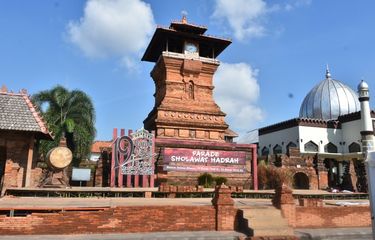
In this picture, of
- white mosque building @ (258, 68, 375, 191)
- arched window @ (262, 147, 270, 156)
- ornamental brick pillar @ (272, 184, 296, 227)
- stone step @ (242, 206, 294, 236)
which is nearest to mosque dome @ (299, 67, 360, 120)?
white mosque building @ (258, 68, 375, 191)

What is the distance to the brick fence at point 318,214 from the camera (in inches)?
435

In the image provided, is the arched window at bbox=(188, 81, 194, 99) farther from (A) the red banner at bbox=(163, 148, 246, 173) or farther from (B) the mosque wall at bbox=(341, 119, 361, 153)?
(B) the mosque wall at bbox=(341, 119, 361, 153)

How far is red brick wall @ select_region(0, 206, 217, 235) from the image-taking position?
916 centimetres

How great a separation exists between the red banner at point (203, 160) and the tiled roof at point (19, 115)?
8249 mm

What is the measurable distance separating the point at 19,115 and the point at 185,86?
15175 millimetres

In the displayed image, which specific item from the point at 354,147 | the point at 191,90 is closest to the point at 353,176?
the point at 354,147

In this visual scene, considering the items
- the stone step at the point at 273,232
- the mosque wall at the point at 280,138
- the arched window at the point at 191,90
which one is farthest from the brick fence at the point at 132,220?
the mosque wall at the point at 280,138

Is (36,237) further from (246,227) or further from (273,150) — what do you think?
(273,150)

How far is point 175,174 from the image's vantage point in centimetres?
2312

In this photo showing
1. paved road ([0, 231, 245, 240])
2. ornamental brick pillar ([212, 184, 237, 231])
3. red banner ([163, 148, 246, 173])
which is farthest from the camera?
red banner ([163, 148, 246, 173])

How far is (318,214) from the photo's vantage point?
11.5 meters

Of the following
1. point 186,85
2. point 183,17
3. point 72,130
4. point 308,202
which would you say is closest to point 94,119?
point 72,130

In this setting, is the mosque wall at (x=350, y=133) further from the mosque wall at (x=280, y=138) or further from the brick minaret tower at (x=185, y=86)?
the brick minaret tower at (x=185, y=86)

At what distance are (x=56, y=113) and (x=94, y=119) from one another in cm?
291
